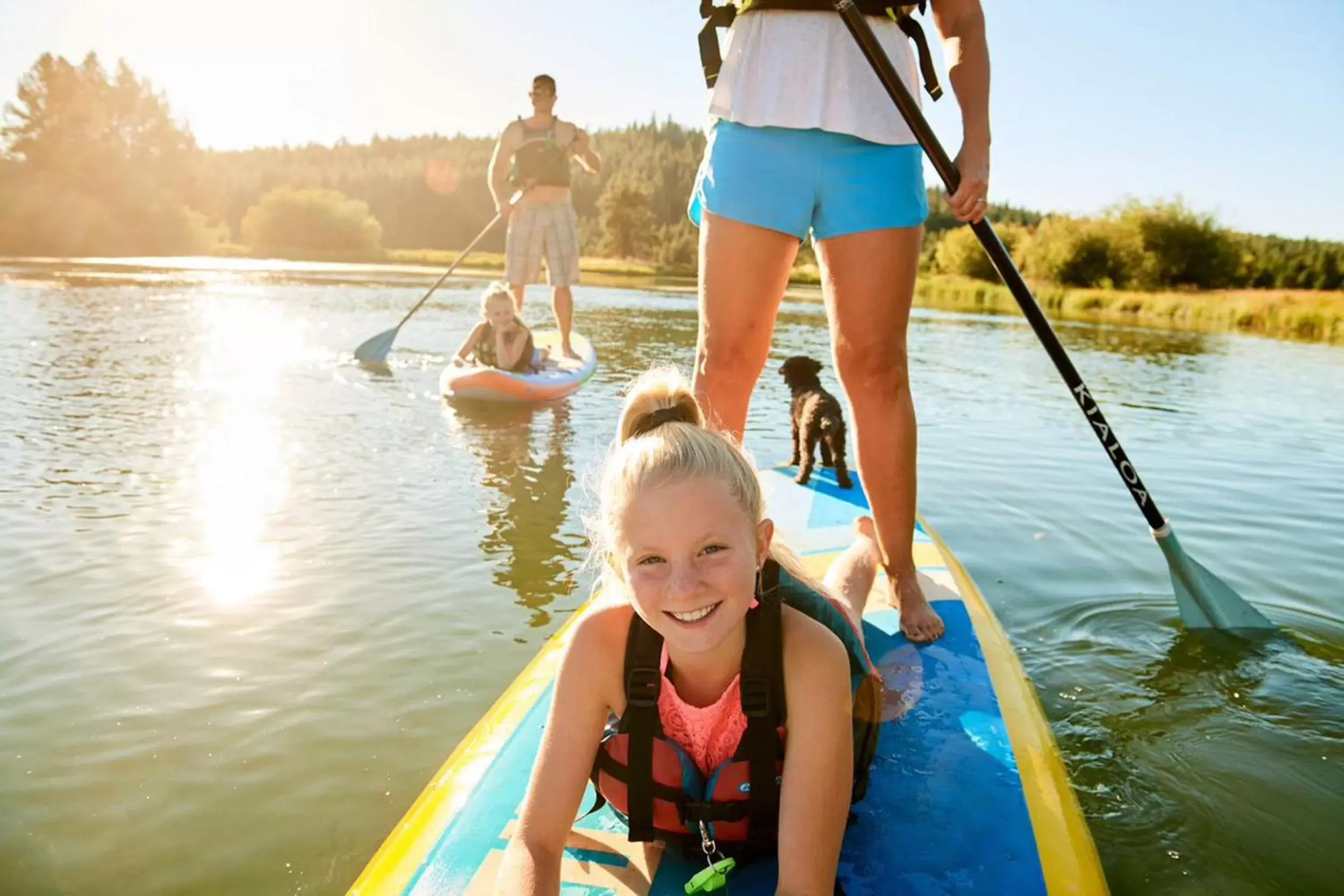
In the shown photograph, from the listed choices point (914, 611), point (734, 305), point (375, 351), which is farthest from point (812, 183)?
point (375, 351)

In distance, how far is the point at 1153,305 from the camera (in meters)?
31.2

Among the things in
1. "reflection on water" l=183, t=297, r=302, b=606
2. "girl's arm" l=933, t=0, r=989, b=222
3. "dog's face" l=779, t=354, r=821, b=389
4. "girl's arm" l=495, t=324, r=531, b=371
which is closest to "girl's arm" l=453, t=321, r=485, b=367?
"girl's arm" l=495, t=324, r=531, b=371

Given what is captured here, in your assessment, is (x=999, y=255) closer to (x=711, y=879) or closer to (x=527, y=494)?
(x=711, y=879)

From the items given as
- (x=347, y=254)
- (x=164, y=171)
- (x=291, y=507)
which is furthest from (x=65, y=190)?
(x=291, y=507)

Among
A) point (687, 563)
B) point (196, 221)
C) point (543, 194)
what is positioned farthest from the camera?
point (196, 221)

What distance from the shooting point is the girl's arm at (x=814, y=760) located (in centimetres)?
156

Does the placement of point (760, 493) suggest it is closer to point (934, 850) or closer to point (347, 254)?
point (934, 850)

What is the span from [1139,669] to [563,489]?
10.4 ft

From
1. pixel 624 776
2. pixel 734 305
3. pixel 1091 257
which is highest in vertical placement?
pixel 1091 257

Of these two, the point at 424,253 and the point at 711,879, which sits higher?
the point at 424,253

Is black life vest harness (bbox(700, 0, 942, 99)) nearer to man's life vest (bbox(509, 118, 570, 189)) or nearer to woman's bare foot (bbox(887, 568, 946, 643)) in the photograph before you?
woman's bare foot (bbox(887, 568, 946, 643))

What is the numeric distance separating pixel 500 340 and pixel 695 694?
6.76 m

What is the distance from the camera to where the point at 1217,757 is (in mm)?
2738

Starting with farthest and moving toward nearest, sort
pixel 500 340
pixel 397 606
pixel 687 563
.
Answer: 1. pixel 500 340
2. pixel 397 606
3. pixel 687 563
